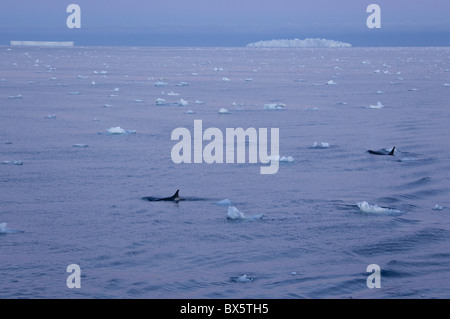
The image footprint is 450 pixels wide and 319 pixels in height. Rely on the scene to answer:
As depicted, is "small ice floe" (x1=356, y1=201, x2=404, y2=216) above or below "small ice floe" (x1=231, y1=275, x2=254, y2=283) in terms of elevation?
above

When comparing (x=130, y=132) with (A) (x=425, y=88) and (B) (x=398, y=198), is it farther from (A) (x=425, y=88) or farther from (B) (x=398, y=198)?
(A) (x=425, y=88)

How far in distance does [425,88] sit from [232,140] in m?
16.3

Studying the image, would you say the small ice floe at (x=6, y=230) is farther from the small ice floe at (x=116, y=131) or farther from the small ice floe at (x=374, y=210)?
the small ice floe at (x=116, y=131)

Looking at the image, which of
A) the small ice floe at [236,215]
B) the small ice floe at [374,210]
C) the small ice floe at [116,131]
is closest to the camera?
the small ice floe at [236,215]

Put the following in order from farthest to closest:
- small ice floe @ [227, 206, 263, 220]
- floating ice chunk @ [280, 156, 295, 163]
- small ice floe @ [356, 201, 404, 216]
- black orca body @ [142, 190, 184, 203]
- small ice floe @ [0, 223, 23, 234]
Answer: floating ice chunk @ [280, 156, 295, 163], black orca body @ [142, 190, 184, 203], small ice floe @ [356, 201, 404, 216], small ice floe @ [227, 206, 263, 220], small ice floe @ [0, 223, 23, 234]

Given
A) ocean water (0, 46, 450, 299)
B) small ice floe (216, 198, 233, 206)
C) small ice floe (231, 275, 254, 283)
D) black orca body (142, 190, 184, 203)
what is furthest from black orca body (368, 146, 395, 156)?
small ice floe (231, 275, 254, 283)

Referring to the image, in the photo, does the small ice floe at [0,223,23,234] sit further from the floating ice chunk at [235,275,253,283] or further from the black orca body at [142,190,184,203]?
the floating ice chunk at [235,275,253,283]

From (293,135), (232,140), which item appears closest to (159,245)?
(232,140)

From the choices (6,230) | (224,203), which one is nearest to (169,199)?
(224,203)

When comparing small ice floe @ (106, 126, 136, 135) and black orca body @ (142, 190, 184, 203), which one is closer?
black orca body @ (142, 190, 184, 203)

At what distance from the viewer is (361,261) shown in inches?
242

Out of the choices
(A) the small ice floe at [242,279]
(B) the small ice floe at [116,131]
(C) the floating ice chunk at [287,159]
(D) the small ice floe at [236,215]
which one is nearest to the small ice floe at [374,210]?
(D) the small ice floe at [236,215]

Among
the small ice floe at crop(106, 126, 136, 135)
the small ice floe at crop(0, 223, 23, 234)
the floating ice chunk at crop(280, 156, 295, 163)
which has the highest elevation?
the small ice floe at crop(106, 126, 136, 135)

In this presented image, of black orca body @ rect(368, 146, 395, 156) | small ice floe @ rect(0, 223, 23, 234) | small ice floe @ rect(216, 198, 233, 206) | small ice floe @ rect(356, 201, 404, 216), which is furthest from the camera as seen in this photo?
black orca body @ rect(368, 146, 395, 156)
